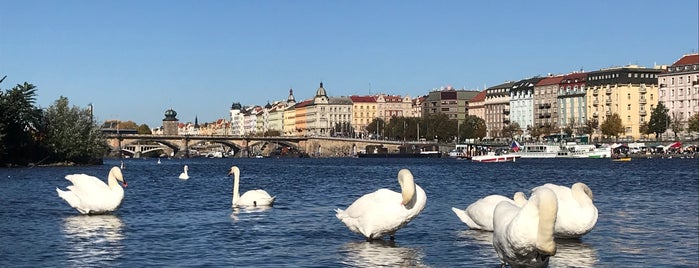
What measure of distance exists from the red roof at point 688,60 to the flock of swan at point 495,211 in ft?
488

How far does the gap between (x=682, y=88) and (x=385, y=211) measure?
161244 mm

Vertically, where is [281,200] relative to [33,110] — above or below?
below

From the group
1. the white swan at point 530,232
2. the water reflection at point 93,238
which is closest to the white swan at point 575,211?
the white swan at point 530,232

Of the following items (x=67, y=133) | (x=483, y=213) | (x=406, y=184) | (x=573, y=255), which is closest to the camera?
(x=406, y=184)

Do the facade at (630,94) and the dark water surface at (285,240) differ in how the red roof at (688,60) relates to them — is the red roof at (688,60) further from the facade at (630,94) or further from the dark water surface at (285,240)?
the dark water surface at (285,240)

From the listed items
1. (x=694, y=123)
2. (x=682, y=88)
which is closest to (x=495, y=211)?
(x=694, y=123)

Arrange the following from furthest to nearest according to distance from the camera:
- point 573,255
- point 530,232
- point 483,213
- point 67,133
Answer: point 67,133 < point 483,213 < point 573,255 < point 530,232

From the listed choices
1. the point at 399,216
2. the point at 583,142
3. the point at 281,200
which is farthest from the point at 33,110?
the point at 583,142

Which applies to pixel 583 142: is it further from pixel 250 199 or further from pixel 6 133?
pixel 250 199

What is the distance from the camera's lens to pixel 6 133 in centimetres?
8556

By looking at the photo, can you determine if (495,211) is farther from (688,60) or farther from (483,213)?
(688,60)

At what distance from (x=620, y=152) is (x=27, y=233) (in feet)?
479

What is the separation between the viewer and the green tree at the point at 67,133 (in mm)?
95562

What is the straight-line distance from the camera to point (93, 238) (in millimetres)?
22078
